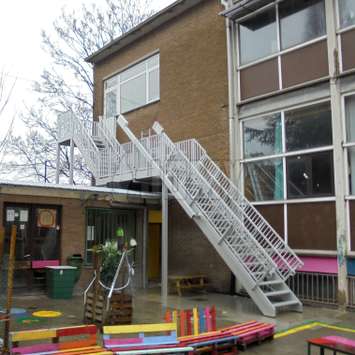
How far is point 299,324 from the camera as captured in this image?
29.2 ft

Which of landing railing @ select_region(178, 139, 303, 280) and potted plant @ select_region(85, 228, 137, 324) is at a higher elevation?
landing railing @ select_region(178, 139, 303, 280)

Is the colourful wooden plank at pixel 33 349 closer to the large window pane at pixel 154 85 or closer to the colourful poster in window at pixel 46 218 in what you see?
the colourful poster in window at pixel 46 218

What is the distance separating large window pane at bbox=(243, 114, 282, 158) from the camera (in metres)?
12.4

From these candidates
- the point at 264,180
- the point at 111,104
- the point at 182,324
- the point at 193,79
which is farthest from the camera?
the point at 111,104

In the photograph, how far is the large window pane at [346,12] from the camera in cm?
1099

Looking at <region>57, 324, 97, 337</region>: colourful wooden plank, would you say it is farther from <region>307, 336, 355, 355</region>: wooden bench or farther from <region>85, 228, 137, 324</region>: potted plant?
<region>85, 228, 137, 324</region>: potted plant

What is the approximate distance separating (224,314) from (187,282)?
139 inches

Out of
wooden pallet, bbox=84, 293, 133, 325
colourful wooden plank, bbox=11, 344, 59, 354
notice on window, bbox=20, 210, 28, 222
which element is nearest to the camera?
colourful wooden plank, bbox=11, 344, 59, 354

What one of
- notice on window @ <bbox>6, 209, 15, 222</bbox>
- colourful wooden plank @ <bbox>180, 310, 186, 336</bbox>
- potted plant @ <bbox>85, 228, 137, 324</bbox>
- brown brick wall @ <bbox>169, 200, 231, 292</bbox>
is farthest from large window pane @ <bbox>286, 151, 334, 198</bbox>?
notice on window @ <bbox>6, 209, 15, 222</bbox>

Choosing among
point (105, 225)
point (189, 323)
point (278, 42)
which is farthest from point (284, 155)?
point (189, 323)

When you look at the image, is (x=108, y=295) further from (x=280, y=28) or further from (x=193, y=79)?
(x=193, y=79)

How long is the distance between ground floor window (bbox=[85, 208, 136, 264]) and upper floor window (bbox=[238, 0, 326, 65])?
588 centimetres

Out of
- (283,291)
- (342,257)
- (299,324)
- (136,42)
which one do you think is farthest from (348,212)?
(136,42)

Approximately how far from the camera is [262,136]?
1278 centimetres
